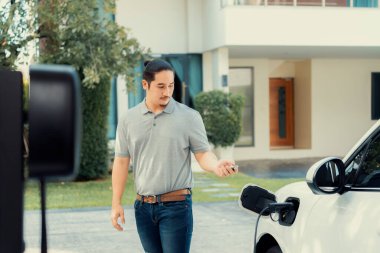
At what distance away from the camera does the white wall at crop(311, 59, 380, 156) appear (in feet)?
62.8

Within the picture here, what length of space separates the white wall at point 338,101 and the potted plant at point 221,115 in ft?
11.3

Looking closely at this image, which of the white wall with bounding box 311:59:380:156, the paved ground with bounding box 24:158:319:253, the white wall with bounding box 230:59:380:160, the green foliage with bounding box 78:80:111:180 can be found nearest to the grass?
the green foliage with bounding box 78:80:111:180

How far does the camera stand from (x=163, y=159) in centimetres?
386

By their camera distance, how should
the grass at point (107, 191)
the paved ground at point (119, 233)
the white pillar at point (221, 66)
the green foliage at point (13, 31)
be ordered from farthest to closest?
the white pillar at point (221, 66)
the green foliage at point (13, 31)
the grass at point (107, 191)
the paved ground at point (119, 233)

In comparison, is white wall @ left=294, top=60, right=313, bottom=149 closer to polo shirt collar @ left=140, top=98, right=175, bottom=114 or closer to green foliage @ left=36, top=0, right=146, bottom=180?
green foliage @ left=36, top=0, right=146, bottom=180

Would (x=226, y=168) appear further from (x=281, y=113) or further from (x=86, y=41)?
(x=281, y=113)

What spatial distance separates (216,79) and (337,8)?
11.7 ft

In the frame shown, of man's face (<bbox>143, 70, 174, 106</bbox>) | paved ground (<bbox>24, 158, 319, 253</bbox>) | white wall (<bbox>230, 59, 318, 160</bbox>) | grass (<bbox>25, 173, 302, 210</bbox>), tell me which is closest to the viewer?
man's face (<bbox>143, 70, 174, 106</bbox>)

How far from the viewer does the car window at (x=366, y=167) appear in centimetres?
295

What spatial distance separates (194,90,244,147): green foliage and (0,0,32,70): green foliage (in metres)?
5.58

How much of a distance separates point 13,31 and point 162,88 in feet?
29.0

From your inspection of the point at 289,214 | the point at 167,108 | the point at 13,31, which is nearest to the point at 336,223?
the point at 289,214

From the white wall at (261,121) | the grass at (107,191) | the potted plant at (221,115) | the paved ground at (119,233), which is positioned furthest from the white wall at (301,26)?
the paved ground at (119,233)

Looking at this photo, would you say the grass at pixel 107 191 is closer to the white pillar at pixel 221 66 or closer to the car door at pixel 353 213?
the white pillar at pixel 221 66
